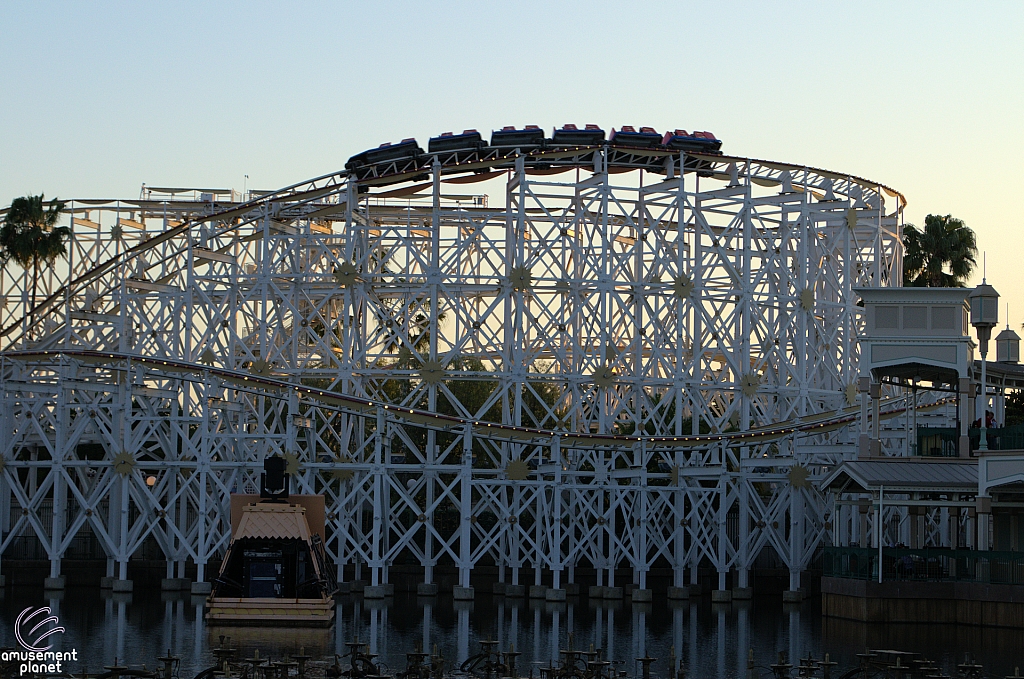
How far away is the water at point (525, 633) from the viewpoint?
27.7 meters

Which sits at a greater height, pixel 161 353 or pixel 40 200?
pixel 40 200

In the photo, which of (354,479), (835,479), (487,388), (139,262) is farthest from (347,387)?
(487,388)

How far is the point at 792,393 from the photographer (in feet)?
154

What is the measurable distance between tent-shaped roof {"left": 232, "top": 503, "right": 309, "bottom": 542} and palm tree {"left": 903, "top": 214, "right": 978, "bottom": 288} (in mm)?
30948

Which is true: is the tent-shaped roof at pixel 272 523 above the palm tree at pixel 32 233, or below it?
below

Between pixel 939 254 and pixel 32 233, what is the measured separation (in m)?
32.6

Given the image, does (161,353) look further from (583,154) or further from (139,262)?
(583,154)

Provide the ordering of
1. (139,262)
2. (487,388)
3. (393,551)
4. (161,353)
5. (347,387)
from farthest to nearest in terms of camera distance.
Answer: (487,388) → (139,262) → (161,353) → (347,387) → (393,551)

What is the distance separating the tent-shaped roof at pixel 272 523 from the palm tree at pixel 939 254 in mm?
30948

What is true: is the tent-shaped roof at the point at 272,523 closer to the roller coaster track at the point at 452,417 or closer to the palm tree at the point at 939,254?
the roller coaster track at the point at 452,417

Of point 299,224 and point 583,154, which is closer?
point 583,154

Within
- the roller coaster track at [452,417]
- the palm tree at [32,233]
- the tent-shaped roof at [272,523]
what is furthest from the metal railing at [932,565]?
the palm tree at [32,233]

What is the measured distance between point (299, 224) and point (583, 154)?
10465 mm

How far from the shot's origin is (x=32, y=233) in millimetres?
52875
